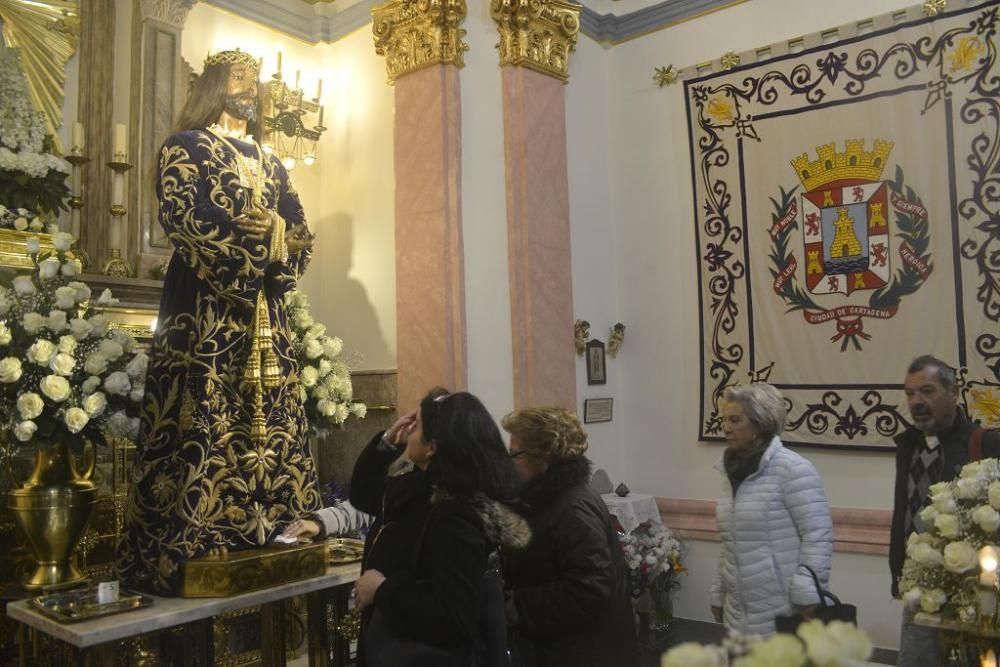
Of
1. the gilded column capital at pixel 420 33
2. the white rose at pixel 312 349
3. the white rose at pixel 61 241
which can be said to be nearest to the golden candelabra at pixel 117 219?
the white rose at pixel 61 241

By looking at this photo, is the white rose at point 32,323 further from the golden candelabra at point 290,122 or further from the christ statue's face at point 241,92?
the golden candelabra at point 290,122

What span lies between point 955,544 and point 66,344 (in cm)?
330

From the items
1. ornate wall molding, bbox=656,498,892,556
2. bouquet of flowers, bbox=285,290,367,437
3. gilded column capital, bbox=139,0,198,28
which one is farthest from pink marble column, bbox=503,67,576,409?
gilded column capital, bbox=139,0,198,28

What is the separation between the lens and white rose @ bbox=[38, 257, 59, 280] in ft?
11.8

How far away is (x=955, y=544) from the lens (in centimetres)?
252

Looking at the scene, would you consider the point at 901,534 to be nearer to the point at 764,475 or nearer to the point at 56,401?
the point at 764,475

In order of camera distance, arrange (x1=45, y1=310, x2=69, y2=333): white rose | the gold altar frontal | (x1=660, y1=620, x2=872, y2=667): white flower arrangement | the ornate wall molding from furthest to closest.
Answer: the ornate wall molding
(x1=45, y1=310, x2=69, y2=333): white rose
the gold altar frontal
(x1=660, y1=620, x2=872, y2=667): white flower arrangement

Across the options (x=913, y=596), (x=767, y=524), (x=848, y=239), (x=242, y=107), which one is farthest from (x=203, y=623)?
(x=848, y=239)

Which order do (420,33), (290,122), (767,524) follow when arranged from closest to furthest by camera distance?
(767,524), (420,33), (290,122)

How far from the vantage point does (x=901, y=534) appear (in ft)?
12.3

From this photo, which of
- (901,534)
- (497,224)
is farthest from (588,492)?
(497,224)

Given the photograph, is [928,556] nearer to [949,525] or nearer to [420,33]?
[949,525]

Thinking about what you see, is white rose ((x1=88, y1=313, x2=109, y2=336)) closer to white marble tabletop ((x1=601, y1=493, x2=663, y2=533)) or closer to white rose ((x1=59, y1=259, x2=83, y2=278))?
white rose ((x1=59, y1=259, x2=83, y2=278))

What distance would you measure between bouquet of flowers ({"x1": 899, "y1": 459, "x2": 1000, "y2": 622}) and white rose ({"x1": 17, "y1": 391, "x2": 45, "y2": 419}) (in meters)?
3.19
